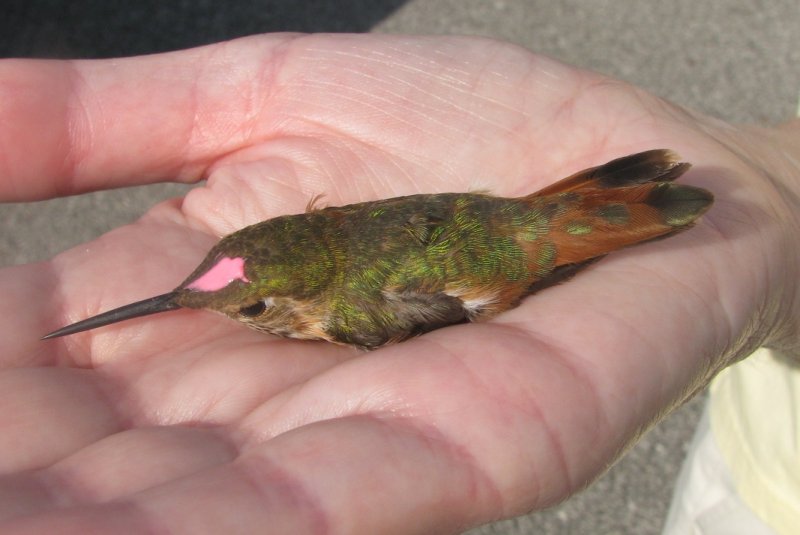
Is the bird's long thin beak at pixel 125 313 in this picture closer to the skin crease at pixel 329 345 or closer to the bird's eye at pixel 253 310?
the skin crease at pixel 329 345

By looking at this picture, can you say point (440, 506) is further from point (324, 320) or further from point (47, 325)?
point (47, 325)

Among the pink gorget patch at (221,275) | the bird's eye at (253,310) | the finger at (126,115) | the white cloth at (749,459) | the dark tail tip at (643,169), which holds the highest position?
the dark tail tip at (643,169)

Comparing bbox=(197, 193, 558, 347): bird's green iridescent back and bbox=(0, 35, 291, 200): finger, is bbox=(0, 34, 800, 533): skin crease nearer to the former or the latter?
bbox=(0, 35, 291, 200): finger

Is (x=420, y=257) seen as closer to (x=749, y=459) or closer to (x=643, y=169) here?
(x=643, y=169)

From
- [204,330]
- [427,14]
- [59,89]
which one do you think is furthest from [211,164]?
[427,14]

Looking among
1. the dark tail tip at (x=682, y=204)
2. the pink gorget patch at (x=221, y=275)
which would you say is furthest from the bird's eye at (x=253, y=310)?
the dark tail tip at (x=682, y=204)

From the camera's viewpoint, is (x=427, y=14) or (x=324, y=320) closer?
(x=324, y=320)

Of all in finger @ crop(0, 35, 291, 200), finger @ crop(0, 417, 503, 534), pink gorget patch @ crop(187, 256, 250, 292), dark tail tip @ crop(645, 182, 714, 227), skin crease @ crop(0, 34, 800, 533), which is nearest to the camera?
finger @ crop(0, 417, 503, 534)

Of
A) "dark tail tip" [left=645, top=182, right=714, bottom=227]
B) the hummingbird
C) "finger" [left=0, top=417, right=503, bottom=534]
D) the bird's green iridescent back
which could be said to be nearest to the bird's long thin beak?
the hummingbird
